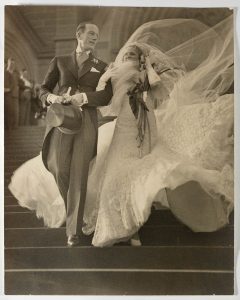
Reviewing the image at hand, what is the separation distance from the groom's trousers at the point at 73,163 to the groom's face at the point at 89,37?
0.42 metres

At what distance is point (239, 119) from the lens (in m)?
2.44

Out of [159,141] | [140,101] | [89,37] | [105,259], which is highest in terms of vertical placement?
[89,37]

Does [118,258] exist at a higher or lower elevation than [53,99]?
lower

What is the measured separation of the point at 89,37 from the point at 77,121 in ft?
1.73

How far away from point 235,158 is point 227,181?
154mm

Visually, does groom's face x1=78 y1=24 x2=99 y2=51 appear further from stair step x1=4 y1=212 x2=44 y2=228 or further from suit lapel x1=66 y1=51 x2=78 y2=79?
stair step x1=4 y1=212 x2=44 y2=228

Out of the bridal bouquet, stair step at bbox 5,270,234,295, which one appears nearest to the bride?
the bridal bouquet

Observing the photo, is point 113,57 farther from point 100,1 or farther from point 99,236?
point 99,236

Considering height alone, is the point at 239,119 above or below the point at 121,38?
below

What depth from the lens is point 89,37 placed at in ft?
7.90

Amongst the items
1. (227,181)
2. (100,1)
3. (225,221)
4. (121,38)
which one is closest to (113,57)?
(121,38)

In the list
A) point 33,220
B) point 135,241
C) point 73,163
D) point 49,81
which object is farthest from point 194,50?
point 33,220

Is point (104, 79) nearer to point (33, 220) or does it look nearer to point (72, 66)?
point (72, 66)

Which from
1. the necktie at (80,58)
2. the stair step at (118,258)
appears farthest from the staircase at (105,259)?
the necktie at (80,58)
